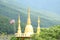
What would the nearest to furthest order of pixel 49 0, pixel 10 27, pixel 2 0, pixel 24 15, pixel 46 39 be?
1. pixel 46 39
2. pixel 10 27
3. pixel 24 15
4. pixel 2 0
5. pixel 49 0

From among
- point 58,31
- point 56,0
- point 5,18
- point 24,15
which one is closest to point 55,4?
point 56,0

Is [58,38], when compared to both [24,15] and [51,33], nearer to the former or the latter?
[51,33]

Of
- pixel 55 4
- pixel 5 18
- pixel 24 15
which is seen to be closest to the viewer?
pixel 5 18

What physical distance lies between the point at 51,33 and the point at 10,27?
42.1 m

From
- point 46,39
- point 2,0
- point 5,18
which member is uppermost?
point 2,0

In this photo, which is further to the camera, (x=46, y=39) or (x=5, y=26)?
(x=5, y=26)

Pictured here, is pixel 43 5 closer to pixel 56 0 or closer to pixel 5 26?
pixel 56 0

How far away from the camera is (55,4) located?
11212cm

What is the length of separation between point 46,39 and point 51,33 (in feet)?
3.05

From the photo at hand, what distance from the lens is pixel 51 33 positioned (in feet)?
60.7

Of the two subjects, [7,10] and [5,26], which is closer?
[5,26]

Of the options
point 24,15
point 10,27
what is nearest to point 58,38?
point 10,27

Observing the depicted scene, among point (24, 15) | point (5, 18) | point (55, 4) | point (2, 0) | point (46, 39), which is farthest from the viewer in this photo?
point (55, 4)

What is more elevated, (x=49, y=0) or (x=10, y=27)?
(x=49, y=0)
